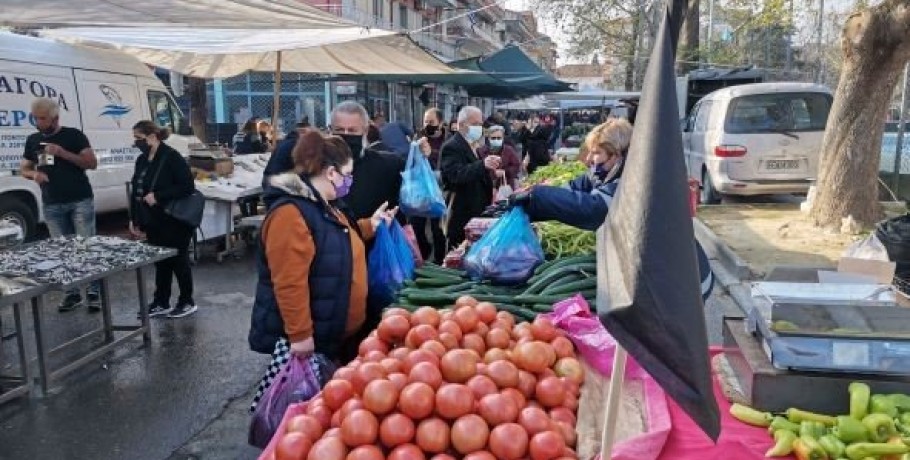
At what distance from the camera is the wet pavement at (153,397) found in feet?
13.5

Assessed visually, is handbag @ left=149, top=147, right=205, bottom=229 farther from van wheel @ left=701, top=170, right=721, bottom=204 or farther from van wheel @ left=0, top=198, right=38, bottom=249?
van wheel @ left=701, top=170, right=721, bottom=204

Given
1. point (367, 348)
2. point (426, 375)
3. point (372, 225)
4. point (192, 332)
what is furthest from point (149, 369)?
point (426, 375)

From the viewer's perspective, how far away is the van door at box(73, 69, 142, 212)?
9898 mm

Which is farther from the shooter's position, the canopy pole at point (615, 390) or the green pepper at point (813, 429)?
the green pepper at point (813, 429)

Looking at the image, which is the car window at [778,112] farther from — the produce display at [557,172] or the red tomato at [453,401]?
the red tomato at [453,401]

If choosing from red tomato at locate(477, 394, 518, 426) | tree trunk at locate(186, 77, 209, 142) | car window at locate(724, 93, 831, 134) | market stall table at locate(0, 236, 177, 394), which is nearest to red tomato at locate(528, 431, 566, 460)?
red tomato at locate(477, 394, 518, 426)

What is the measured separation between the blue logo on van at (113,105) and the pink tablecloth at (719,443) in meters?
10.0

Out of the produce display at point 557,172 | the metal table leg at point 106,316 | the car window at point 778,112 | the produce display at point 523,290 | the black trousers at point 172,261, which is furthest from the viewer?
the car window at point 778,112

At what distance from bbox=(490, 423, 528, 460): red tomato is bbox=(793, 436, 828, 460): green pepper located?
0.85 m

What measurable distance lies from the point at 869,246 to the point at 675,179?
107 inches

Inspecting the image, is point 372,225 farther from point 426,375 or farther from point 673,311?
point 673,311

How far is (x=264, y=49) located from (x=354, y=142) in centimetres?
283

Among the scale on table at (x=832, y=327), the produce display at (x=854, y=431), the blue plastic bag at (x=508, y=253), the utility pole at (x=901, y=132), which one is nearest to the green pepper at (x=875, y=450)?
the produce display at (x=854, y=431)

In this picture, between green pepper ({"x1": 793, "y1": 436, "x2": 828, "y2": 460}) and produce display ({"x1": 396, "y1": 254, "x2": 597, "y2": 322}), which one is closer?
green pepper ({"x1": 793, "y1": 436, "x2": 828, "y2": 460})
